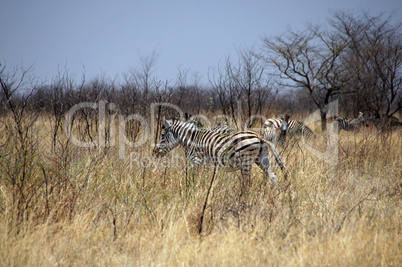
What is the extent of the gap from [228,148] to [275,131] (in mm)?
4765

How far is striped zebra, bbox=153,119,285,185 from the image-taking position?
4031 mm

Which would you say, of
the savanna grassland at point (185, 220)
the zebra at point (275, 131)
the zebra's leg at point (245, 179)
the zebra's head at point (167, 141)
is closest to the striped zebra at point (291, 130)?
the zebra at point (275, 131)

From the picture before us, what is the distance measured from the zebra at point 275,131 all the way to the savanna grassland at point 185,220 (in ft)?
11.9

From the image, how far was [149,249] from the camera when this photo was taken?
253cm

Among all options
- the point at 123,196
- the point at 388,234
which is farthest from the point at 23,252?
the point at 388,234

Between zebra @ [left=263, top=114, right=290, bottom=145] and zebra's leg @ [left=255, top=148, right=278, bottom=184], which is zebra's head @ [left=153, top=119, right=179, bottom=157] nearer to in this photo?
zebra's leg @ [left=255, top=148, right=278, bottom=184]

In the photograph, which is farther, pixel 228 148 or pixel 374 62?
pixel 374 62

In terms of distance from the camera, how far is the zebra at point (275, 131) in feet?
26.2

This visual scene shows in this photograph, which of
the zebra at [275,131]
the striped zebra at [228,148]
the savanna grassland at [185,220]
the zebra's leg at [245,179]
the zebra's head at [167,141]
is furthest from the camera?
the zebra at [275,131]

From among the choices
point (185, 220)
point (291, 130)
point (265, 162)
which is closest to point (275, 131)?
point (291, 130)

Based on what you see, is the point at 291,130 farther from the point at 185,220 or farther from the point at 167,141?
the point at 185,220

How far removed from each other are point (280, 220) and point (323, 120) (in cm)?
1086

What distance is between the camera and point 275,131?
27.9ft

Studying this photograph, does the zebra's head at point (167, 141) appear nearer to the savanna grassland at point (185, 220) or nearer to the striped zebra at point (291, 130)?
the savanna grassland at point (185, 220)
